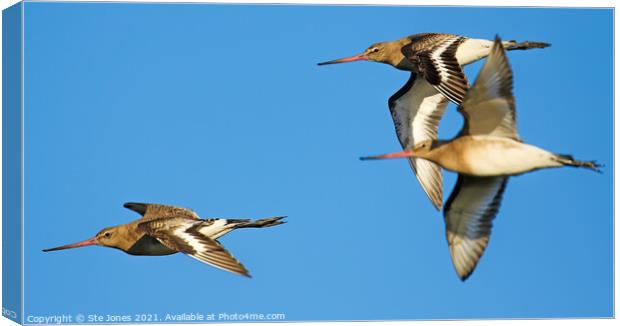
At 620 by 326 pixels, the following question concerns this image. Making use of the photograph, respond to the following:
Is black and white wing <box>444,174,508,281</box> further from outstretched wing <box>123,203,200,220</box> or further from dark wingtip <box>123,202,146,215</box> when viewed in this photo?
dark wingtip <box>123,202,146,215</box>

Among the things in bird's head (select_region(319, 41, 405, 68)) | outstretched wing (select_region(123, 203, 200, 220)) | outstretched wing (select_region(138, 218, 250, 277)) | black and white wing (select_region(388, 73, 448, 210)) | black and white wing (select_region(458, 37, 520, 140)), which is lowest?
outstretched wing (select_region(138, 218, 250, 277))

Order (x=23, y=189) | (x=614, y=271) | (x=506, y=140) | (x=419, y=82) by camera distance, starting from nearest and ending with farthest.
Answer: (x=506, y=140) → (x=23, y=189) → (x=614, y=271) → (x=419, y=82)

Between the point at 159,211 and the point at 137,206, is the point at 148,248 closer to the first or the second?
the point at 159,211

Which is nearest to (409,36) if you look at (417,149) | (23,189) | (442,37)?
(442,37)

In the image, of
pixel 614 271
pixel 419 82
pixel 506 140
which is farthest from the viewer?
pixel 419 82

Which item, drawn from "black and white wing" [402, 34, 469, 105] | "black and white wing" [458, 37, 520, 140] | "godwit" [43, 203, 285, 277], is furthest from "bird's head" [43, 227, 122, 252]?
"black and white wing" [458, 37, 520, 140]

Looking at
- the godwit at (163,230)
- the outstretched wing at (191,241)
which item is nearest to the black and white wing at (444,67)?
the godwit at (163,230)

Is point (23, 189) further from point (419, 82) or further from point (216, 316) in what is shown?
point (419, 82)

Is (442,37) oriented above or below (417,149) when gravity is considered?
above

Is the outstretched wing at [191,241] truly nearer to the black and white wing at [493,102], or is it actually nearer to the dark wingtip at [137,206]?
the dark wingtip at [137,206]
